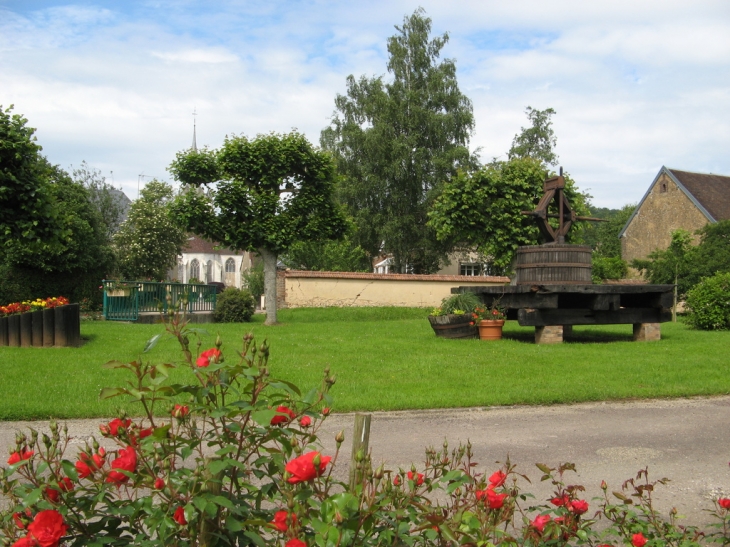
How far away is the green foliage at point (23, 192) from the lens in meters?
12.4

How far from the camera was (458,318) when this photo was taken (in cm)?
1416

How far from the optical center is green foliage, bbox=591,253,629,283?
3544 centimetres

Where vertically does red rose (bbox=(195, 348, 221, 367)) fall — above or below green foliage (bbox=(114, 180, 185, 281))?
below

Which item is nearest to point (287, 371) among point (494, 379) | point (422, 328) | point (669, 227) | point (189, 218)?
point (494, 379)

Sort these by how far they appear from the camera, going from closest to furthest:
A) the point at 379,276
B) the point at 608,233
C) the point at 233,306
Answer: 1. the point at 233,306
2. the point at 379,276
3. the point at 608,233

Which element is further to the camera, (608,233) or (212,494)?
(608,233)

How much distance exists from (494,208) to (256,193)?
10406 mm

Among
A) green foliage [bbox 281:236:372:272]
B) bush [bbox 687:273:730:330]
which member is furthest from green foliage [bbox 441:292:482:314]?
green foliage [bbox 281:236:372:272]

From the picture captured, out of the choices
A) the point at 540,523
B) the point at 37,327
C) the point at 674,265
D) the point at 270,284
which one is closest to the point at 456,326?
the point at 37,327

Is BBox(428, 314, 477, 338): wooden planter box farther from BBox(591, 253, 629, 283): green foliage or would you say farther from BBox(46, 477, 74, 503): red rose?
BBox(591, 253, 629, 283): green foliage

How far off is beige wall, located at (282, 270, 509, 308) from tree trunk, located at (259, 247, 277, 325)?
612 cm

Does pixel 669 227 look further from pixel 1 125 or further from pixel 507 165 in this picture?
pixel 1 125

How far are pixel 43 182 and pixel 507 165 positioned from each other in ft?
62.7

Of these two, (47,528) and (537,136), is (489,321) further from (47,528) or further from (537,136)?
(537,136)
